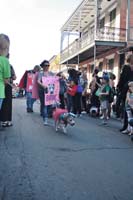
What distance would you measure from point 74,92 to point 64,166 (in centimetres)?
865

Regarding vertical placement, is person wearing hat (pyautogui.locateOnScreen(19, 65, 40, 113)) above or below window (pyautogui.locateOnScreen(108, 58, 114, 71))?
below

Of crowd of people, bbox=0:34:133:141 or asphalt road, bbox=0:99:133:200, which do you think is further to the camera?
crowd of people, bbox=0:34:133:141

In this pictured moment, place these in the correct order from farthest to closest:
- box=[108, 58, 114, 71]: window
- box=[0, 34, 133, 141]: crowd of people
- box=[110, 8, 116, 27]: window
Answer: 1. box=[108, 58, 114, 71]: window
2. box=[110, 8, 116, 27]: window
3. box=[0, 34, 133, 141]: crowd of people

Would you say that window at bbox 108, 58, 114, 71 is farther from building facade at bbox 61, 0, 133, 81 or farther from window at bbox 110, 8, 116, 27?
window at bbox 110, 8, 116, 27

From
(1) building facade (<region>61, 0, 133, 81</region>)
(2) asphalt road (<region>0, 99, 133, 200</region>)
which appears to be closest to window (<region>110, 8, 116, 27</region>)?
(1) building facade (<region>61, 0, 133, 81</region>)

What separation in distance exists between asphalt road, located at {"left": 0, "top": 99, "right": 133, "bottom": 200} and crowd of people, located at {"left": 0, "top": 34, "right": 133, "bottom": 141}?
0.79 metres

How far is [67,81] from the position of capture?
47.9ft

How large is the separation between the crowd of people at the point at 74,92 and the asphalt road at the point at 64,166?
2.61 feet

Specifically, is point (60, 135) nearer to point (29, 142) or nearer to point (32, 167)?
point (29, 142)

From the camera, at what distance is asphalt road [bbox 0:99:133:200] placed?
452 cm

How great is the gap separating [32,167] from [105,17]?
24.7m

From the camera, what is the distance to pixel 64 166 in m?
5.77

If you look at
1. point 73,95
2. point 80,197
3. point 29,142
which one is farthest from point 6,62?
point 73,95

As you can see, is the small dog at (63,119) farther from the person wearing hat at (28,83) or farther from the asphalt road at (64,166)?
the person wearing hat at (28,83)
